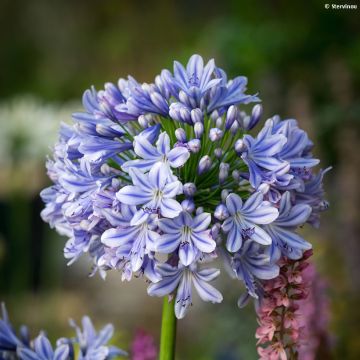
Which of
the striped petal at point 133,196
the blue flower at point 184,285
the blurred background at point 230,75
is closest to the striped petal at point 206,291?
the blue flower at point 184,285

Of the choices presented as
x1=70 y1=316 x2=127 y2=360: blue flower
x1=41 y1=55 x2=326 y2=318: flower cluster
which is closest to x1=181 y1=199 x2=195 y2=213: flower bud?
x1=41 y1=55 x2=326 y2=318: flower cluster

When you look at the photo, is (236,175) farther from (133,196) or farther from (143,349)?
(143,349)

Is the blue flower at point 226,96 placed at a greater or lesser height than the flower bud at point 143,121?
greater

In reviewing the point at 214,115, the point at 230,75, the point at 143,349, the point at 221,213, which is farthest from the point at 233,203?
the point at 230,75

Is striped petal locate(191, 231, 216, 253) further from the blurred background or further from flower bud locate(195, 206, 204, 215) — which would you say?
the blurred background

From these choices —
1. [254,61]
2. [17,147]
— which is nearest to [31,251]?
[17,147]

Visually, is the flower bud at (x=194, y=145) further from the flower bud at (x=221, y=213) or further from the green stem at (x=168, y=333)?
the green stem at (x=168, y=333)
